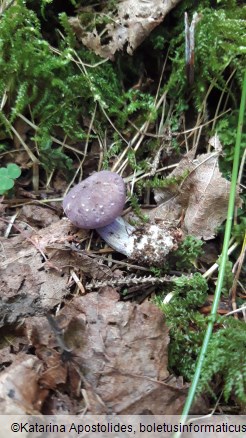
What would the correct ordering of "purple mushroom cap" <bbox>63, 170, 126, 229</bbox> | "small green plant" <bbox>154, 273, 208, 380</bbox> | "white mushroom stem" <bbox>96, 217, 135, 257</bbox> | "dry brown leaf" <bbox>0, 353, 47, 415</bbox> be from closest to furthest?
"dry brown leaf" <bbox>0, 353, 47, 415</bbox> < "small green plant" <bbox>154, 273, 208, 380</bbox> < "purple mushroom cap" <bbox>63, 170, 126, 229</bbox> < "white mushroom stem" <bbox>96, 217, 135, 257</bbox>

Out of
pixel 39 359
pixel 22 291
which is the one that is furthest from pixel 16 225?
pixel 39 359

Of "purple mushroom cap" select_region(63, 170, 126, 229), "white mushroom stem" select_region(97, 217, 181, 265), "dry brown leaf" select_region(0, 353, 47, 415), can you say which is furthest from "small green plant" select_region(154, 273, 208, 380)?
"dry brown leaf" select_region(0, 353, 47, 415)

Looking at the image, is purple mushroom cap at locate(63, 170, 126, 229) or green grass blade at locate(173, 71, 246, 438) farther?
purple mushroom cap at locate(63, 170, 126, 229)

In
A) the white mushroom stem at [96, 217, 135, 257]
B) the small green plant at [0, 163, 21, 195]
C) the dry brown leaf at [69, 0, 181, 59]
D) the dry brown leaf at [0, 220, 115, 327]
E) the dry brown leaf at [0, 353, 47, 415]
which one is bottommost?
the dry brown leaf at [0, 353, 47, 415]

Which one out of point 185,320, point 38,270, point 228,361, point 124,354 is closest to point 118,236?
point 38,270

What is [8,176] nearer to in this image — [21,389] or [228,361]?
[21,389]

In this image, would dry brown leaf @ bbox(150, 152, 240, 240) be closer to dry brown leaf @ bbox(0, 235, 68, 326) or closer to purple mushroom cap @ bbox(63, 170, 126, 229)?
purple mushroom cap @ bbox(63, 170, 126, 229)

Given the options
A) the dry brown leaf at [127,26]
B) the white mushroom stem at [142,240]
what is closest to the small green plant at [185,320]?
the white mushroom stem at [142,240]

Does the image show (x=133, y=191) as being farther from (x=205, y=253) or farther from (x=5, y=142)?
(x=5, y=142)
